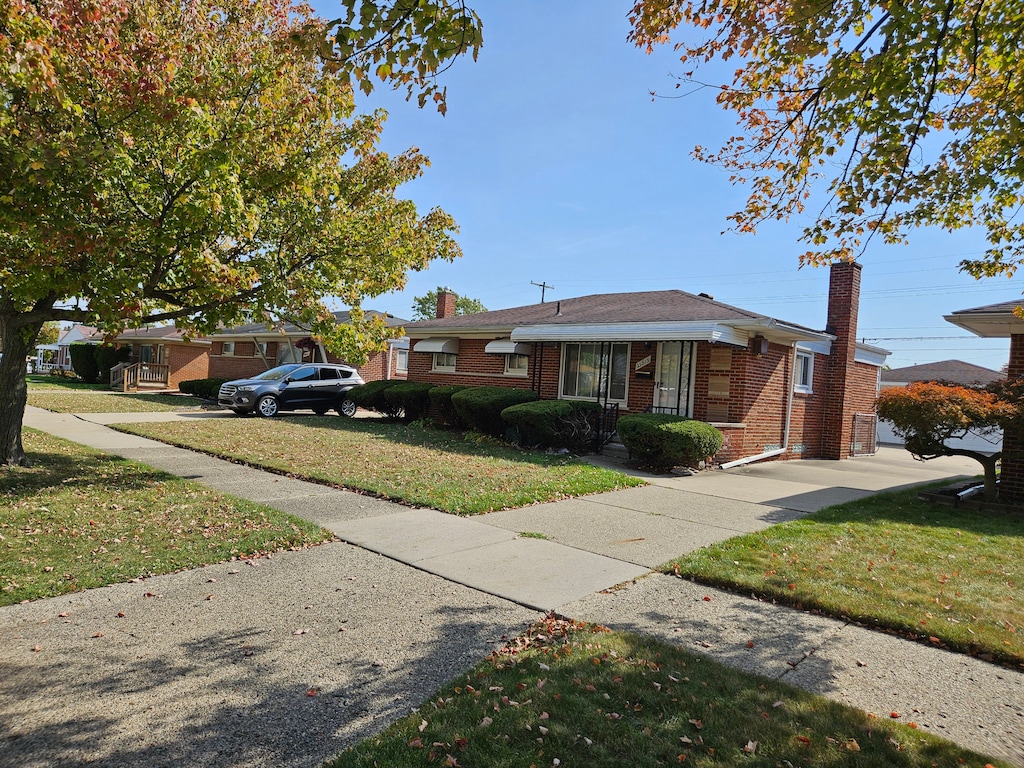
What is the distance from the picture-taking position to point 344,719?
3.08m

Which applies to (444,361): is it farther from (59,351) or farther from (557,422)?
(59,351)

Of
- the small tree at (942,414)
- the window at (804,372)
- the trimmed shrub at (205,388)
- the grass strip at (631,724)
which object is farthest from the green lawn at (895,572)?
the trimmed shrub at (205,388)

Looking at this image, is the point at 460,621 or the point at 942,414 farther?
the point at 942,414

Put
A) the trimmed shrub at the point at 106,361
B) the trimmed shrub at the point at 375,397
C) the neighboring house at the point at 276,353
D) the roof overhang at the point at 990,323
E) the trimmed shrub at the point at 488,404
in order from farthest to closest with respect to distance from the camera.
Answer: the trimmed shrub at the point at 106,361 < the neighboring house at the point at 276,353 < the trimmed shrub at the point at 375,397 < the trimmed shrub at the point at 488,404 < the roof overhang at the point at 990,323

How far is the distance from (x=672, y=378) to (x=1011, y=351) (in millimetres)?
6055

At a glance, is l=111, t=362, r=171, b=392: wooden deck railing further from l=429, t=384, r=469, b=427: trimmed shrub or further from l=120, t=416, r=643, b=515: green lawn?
l=429, t=384, r=469, b=427: trimmed shrub

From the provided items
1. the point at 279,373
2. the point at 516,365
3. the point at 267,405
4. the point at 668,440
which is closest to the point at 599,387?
the point at 516,365

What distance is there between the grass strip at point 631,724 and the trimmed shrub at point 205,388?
75.6ft

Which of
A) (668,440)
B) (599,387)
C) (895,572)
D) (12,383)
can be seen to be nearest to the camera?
(895,572)

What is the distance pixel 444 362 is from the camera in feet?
62.3

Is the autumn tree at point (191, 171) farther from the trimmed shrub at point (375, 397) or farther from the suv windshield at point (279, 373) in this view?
the suv windshield at point (279, 373)

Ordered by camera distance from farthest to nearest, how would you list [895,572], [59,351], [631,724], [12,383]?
[59,351]
[12,383]
[895,572]
[631,724]

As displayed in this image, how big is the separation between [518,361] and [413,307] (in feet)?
249

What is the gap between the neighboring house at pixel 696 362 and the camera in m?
13.5
